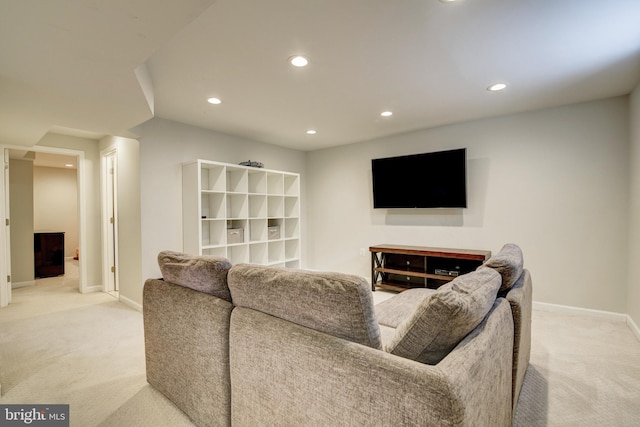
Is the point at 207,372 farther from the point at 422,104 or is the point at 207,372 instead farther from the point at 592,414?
the point at 422,104

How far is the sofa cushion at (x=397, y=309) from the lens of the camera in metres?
2.09

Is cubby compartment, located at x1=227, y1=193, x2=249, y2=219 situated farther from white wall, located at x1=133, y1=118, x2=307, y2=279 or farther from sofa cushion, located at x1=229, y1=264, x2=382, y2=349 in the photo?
sofa cushion, located at x1=229, y1=264, x2=382, y2=349

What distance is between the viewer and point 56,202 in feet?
23.8

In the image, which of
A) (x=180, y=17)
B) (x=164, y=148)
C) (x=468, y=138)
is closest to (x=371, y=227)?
(x=468, y=138)

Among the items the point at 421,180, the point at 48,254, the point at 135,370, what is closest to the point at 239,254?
the point at 135,370

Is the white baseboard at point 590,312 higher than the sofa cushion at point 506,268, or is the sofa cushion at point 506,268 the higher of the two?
the sofa cushion at point 506,268

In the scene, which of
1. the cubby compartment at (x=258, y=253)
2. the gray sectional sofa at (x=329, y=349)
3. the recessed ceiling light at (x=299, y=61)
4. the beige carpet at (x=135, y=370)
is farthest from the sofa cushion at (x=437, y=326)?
the cubby compartment at (x=258, y=253)

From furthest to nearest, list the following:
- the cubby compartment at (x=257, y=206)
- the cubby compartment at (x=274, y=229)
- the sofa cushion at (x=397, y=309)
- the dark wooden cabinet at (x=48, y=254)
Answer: the dark wooden cabinet at (x=48, y=254) < the cubby compartment at (x=274, y=229) < the cubby compartment at (x=257, y=206) < the sofa cushion at (x=397, y=309)

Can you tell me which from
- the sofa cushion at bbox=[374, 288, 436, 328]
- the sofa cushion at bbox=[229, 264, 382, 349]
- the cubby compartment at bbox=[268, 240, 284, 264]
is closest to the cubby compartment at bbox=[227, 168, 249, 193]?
the cubby compartment at bbox=[268, 240, 284, 264]

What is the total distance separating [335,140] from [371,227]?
5.08ft

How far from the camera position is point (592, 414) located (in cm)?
173

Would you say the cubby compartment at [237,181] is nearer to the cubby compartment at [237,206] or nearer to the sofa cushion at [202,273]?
the cubby compartment at [237,206]

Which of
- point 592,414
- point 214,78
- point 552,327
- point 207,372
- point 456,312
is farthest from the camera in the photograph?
point 552,327

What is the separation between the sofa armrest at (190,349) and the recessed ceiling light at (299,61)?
5.81ft
